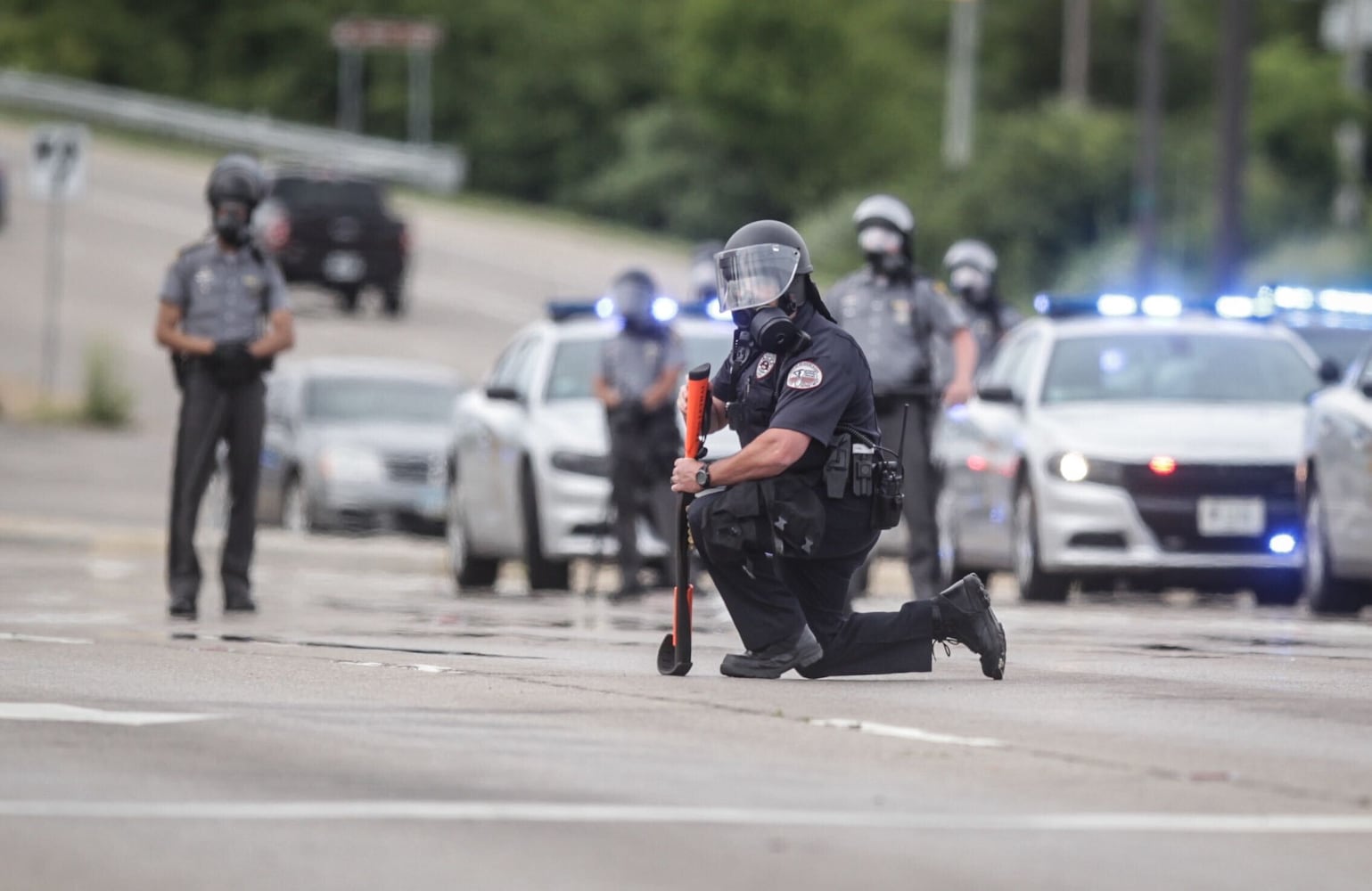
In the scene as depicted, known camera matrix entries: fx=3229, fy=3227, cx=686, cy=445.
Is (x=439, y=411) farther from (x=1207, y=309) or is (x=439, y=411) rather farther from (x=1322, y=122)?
(x=1322, y=122)

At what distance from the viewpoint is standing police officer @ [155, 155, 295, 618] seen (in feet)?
50.2

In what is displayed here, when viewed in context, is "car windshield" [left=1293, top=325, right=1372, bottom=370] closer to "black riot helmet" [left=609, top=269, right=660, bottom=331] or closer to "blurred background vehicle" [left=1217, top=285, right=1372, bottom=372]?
"blurred background vehicle" [left=1217, top=285, right=1372, bottom=372]

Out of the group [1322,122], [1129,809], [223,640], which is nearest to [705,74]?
[1322,122]

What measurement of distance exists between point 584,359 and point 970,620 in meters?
8.91

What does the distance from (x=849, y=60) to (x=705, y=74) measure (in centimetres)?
335

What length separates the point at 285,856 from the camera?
22.9ft

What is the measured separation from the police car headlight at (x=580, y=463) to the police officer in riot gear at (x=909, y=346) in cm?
281

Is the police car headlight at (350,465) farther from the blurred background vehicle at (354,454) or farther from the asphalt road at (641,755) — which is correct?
the asphalt road at (641,755)

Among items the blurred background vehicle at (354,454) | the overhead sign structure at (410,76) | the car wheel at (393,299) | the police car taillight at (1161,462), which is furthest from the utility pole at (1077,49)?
the police car taillight at (1161,462)

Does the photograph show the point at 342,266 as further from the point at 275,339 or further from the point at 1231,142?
the point at 275,339

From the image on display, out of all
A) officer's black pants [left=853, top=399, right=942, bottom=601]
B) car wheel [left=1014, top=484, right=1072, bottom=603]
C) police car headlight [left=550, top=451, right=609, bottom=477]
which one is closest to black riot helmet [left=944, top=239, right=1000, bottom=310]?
police car headlight [left=550, top=451, right=609, bottom=477]

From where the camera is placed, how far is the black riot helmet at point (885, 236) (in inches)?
623

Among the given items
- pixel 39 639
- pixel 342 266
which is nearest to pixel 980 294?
pixel 39 639

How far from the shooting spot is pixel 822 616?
36.3 feet
